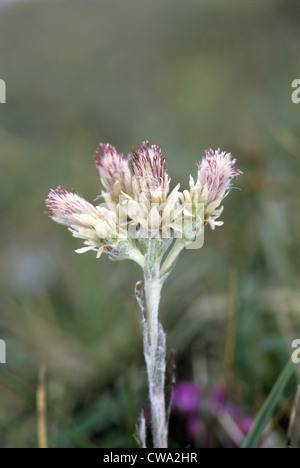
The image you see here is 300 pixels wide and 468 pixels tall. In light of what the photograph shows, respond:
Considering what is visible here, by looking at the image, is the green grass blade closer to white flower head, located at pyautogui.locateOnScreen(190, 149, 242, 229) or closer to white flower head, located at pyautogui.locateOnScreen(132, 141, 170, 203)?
white flower head, located at pyautogui.locateOnScreen(190, 149, 242, 229)

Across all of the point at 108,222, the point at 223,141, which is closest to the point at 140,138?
the point at 223,141

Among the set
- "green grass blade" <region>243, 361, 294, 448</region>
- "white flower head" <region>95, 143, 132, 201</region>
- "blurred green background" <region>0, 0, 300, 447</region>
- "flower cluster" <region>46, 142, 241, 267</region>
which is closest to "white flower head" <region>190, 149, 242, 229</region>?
"flower cluster" <region>46, 142, 241, 267</region>

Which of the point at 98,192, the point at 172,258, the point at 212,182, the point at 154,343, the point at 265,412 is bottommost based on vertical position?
the point at 265,412

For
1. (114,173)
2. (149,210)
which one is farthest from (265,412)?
(114,173)

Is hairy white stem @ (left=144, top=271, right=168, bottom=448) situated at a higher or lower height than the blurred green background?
lower

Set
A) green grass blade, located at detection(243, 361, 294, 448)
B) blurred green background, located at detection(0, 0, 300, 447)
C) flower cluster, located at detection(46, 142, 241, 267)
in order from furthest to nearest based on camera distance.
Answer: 1. blurred green background, located at detection(0, 0, 300, 447)
2. green grass blade, located at detection(243, 361, 294, 448)
3. flower cluster, located at detection(46, 142, 241, 267)

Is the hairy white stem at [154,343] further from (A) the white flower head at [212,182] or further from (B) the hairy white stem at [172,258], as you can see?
(A) the white flower head at [212,182]

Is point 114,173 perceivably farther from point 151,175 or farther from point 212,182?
point 212,182
